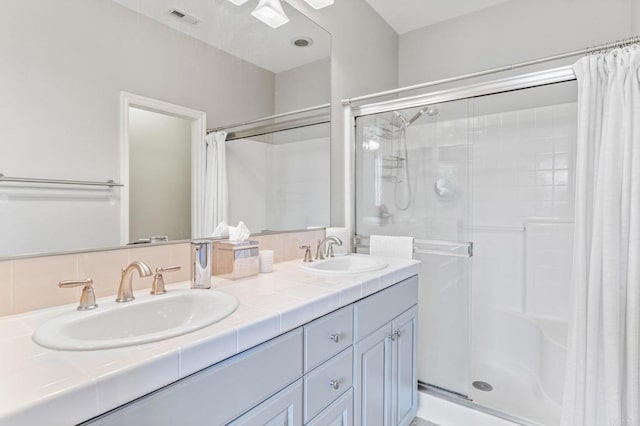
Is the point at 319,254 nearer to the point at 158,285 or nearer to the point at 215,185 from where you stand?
the point at 215,185

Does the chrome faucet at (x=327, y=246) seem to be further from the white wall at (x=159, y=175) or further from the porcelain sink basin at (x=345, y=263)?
the white wall at (x=159, y=175)

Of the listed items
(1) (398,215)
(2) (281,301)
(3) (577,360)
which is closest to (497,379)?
(3) (577,360)

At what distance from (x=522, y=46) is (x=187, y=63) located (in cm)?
225

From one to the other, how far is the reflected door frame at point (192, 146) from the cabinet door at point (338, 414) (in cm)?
81

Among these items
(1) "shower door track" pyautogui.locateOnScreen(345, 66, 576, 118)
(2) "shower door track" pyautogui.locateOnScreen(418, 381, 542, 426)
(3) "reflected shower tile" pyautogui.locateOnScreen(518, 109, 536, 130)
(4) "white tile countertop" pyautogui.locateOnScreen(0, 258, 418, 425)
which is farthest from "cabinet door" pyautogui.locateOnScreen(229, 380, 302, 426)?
(3) "reflected shower tile" pyautogui.locateOnScreen(518, 109, 536, 130)

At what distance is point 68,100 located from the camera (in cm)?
101

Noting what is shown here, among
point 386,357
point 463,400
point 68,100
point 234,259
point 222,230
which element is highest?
point 68,100

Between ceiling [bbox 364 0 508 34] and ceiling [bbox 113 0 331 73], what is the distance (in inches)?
29.8

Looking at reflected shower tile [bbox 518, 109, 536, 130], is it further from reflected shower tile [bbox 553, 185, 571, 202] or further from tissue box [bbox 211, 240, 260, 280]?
tissue box [bbox 211, 240, 260, 280]

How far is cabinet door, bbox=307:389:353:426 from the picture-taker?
1.09 meters

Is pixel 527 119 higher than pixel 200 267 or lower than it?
higher

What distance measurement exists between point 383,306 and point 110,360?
1066 mm

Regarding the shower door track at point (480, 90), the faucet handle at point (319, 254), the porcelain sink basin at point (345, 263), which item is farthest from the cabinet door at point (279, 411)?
the shower door track at point (480, 90)

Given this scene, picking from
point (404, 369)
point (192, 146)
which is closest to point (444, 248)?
point (404, 369)
